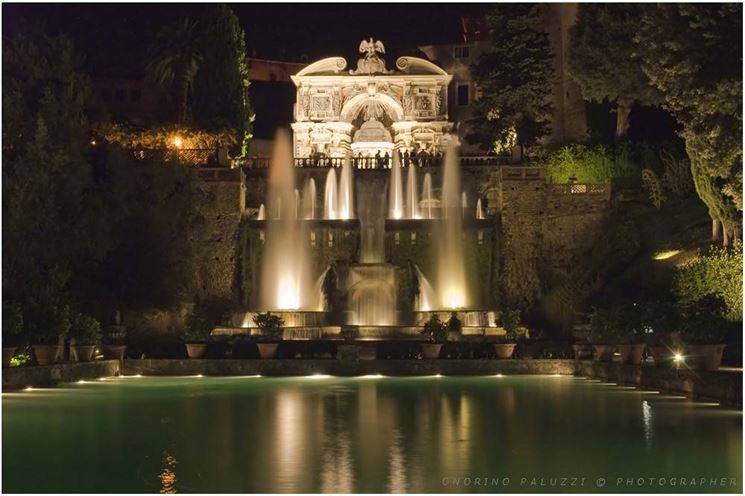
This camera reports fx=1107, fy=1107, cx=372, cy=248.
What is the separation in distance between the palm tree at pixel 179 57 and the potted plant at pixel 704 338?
41569 mm

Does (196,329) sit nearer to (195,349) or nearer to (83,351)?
(195,349)

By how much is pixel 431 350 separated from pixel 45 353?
30.0 feet

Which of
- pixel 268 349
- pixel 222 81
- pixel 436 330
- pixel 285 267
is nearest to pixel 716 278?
pixel 436 330

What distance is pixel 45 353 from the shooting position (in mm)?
22828

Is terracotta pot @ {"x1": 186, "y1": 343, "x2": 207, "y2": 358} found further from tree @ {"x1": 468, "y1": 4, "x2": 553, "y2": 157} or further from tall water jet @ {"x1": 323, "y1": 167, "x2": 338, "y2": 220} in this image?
tree @ {"x1": 468, "y1": 4, "x2": 553, "y2": 157}

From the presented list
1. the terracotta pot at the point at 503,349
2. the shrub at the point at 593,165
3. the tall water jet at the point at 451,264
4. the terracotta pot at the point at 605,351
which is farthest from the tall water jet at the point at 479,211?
the terracotta pot at the point at 605,351

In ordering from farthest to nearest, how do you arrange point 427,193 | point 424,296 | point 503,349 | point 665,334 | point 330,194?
point 330,194 → point 427,193 → point 424,296 → point 503,349 → point 665,334

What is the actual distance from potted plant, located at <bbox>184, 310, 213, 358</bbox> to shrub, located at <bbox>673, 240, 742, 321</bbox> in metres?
11.6

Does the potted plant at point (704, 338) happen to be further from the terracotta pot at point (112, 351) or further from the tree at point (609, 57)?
the tree at point (609, 57)

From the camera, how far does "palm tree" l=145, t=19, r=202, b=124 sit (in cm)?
5659

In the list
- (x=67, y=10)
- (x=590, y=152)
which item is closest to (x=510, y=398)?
(x=590, y=152)

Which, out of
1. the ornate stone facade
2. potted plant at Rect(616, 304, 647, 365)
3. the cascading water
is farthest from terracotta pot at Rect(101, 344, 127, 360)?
the ornate stone facade

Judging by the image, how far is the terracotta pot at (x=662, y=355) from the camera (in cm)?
1962

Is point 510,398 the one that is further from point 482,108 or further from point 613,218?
point 482,108
